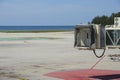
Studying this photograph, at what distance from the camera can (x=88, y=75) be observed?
2658 cm

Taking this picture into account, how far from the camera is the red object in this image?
2525 centimetres

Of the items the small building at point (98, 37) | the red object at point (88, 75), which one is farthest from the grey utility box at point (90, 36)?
the red object at point (88, 75)

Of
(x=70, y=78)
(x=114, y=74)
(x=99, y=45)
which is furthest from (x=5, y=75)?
(x=99, y=45)

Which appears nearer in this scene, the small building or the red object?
the small building

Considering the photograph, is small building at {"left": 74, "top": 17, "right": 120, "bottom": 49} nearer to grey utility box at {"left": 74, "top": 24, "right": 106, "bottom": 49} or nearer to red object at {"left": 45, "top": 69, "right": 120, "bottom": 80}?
grey utility box at {"left": 74, "top": 24, "right": 106, "bottom": 49}

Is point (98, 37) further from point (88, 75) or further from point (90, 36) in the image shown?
point (88, 75)

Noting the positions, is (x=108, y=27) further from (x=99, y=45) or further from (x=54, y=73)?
(x=54, y=73)

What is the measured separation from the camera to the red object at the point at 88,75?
25250mm

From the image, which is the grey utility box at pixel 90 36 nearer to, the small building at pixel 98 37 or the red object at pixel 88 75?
the small building at pixel 98 37

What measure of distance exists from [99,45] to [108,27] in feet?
2.92

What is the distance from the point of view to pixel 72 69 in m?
30.7

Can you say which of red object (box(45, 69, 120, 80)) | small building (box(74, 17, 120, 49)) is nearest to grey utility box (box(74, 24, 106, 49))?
small building (box(74, 17, 120, 49))

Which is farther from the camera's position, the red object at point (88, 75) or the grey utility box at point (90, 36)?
the red object at point (88, 75)

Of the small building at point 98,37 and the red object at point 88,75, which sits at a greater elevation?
the small building at point 98,37
